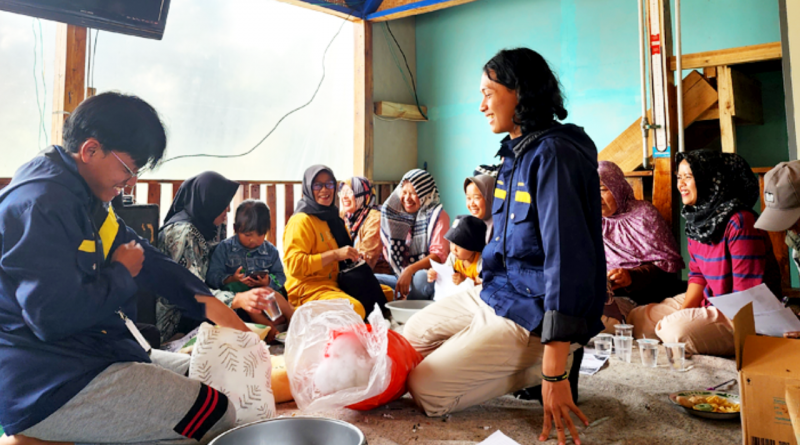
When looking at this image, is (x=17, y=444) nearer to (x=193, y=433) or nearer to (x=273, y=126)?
(x=193, y=433)

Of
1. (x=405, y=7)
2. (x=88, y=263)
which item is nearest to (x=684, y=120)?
(x=405, y=7)

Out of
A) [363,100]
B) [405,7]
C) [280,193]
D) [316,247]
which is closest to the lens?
[316,247]

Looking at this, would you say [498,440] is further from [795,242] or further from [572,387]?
[795,242]

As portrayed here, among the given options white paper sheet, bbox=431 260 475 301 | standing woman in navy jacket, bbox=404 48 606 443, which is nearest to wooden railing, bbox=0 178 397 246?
white paper sheet, bbox=431 260 475 301

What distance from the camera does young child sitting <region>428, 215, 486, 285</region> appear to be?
2.82m

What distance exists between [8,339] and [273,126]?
3.70 meters

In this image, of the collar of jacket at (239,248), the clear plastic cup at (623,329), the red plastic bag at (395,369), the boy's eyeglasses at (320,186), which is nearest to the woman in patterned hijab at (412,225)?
the boy's eyeglasses at (320,186)

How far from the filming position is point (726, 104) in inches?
127

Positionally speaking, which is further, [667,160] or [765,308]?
[667,160]

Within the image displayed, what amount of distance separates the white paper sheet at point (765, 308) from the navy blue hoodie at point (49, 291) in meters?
2.09

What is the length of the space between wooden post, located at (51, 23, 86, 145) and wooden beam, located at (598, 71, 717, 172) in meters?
Result: 3.44

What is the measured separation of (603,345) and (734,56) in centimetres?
204

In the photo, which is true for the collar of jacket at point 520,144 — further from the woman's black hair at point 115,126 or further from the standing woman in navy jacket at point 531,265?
the woman's black hair at point 115,126

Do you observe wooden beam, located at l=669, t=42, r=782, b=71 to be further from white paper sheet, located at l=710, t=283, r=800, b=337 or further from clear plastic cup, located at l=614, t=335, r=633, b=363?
clear plastic cup, located at l=614, t=335, r=633, b=363
